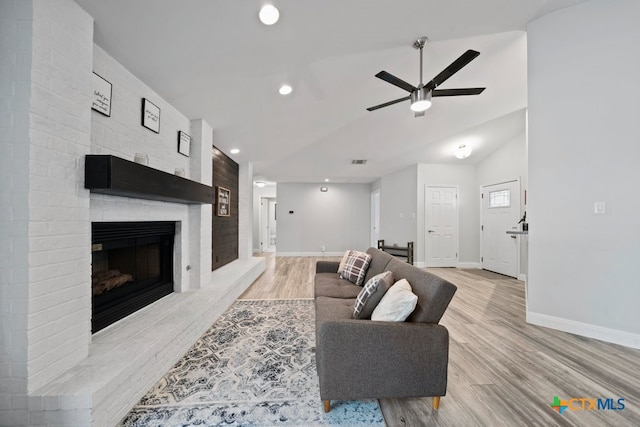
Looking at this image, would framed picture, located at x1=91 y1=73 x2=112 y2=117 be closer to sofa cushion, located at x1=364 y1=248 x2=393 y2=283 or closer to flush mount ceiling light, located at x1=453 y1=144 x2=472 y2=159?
sofa cushion, located at x1=364 y1=248 x2=393 y2=283

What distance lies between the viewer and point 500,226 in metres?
5.33

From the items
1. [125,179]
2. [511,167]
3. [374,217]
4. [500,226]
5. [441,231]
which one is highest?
[511,167]

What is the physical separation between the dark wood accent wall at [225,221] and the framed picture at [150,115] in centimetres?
175

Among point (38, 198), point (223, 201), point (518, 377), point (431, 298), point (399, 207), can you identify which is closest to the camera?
point (38, 198)

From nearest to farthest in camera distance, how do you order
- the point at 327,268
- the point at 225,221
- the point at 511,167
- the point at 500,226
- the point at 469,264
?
the point at 327,268, the point at 225,221, the point at 511,167, the point at 500,226, the point at 469,264

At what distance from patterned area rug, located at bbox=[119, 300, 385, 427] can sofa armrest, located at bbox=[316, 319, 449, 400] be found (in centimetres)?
21

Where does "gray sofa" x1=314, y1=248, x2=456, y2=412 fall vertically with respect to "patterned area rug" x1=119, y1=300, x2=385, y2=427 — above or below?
above

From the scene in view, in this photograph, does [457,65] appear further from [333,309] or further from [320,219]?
[320,219]

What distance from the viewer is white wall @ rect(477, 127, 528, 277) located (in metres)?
4.75

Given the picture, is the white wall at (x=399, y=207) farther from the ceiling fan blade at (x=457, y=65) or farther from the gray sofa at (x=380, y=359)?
the gray sofa at (x=380, y=359)

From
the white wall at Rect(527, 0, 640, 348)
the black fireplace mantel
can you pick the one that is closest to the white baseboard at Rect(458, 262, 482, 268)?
the white wall at Rect(527, 0, 640, 348)

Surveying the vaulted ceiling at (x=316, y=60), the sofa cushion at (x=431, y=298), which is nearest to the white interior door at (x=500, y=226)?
the vaulted ceiling at (x=316, y=60)

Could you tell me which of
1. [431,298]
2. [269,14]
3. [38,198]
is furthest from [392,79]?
[38,198]

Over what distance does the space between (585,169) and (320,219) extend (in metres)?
6.03
